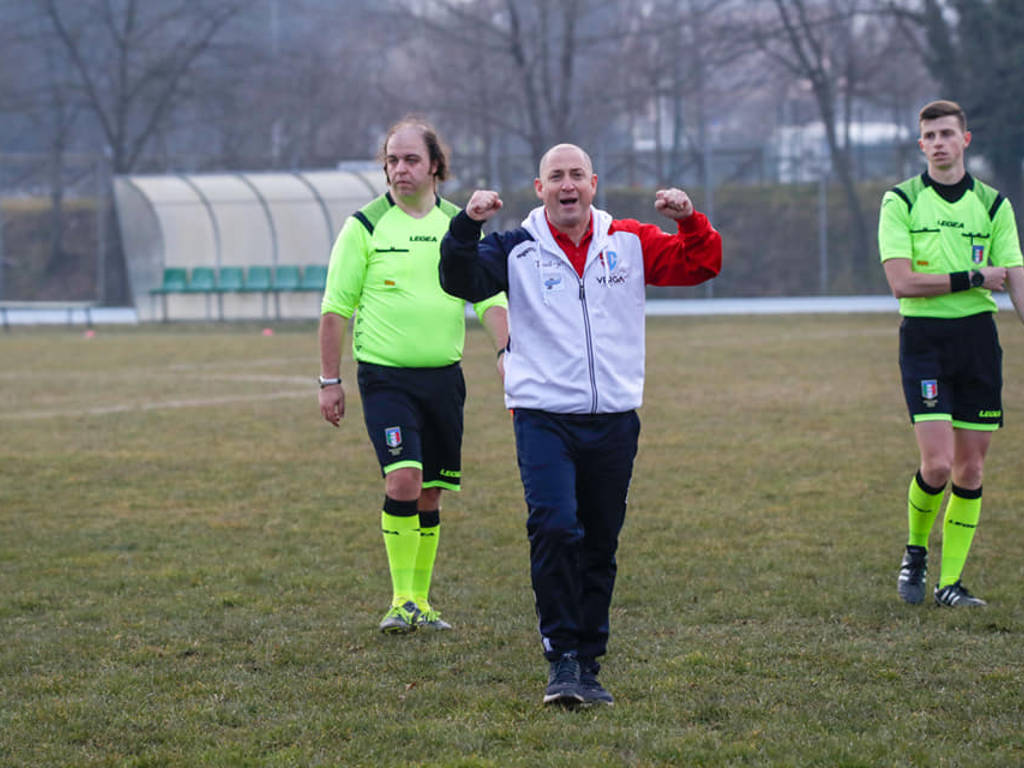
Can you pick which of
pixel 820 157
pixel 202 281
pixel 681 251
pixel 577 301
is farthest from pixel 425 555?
pixel 820 157

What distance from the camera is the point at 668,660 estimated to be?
16.9 ft

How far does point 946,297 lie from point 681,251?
6.11 feet

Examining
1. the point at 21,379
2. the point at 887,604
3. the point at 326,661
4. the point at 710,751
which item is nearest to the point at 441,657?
the point at 326,661

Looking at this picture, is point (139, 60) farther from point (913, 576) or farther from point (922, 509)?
point (913, 576)

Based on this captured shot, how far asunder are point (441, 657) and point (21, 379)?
14.5m

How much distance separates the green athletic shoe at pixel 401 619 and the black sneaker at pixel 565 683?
119 centimetres

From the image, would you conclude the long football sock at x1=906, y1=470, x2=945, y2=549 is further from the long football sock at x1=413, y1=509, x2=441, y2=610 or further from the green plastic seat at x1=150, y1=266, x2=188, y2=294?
the green plastic seat at x1=150, y1=266, x2=188, y2=294

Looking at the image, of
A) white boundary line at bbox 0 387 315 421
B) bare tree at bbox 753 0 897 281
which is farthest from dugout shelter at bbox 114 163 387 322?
white boundary line at bbox 0 387 315 421

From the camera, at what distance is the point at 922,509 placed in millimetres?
6281

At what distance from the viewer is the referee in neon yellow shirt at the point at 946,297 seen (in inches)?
234

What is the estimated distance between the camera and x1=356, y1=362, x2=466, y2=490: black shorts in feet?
18.9

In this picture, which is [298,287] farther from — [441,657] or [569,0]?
[441,657]

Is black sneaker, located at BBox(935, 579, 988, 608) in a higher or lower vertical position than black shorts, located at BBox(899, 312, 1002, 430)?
lower

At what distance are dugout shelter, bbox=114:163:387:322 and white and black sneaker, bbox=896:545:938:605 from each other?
26267mm
